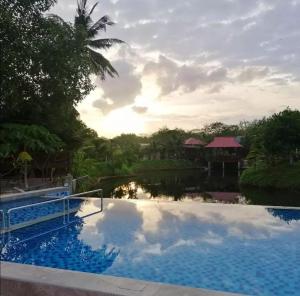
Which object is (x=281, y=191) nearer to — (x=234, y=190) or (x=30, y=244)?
(x=234, y=190)

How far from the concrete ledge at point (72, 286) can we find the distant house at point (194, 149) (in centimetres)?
3789

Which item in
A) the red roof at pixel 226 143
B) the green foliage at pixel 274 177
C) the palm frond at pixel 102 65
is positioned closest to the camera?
the palm frond at pixel 102 65

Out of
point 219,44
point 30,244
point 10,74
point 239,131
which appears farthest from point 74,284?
point 239,131

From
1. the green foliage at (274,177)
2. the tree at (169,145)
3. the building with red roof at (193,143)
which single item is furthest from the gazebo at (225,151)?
the green foliage at (274,177)

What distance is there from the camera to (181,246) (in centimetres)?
722

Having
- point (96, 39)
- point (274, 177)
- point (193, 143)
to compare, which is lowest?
point (274, 177)

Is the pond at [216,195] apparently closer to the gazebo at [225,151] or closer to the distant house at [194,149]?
the gazebo at [225,151]

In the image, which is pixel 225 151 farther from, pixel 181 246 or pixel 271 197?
pixel 181 246

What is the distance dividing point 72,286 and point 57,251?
11.5 feet

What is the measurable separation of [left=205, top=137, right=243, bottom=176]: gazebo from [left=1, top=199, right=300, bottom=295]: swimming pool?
25.7 m

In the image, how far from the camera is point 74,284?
12.3 feet

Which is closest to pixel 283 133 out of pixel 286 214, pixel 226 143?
pixel 226 143

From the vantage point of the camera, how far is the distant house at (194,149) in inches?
1638

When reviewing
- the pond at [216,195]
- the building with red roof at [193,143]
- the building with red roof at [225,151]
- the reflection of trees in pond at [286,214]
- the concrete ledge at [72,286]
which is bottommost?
the pond at [216,195]
